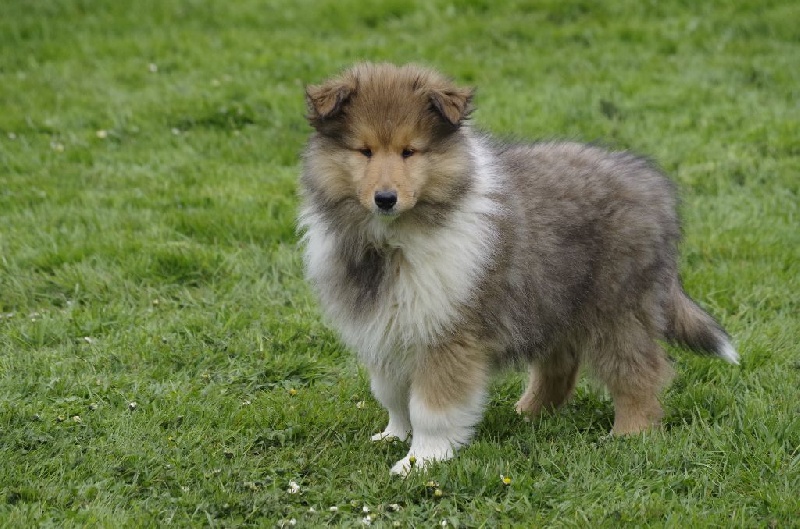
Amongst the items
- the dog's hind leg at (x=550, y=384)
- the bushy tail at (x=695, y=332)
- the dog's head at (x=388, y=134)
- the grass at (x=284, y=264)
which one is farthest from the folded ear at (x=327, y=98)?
the bushy tail at (x=695, y=332)

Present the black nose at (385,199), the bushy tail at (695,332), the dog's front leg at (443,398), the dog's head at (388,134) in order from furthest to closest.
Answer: the bushy tail at (695,332) < the dog's front leg at (443,398) < the dog's head at (388,134) < the black nose at (385,199)

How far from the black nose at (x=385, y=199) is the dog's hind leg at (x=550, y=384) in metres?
1.57

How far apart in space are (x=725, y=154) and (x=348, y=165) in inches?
206

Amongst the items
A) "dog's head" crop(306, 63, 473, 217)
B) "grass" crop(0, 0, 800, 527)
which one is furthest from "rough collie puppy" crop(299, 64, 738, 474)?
"grass" crop(0, 0, 800, 527)

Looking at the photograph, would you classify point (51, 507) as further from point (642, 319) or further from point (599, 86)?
point (599, 86)

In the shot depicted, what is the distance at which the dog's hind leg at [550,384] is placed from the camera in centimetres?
582

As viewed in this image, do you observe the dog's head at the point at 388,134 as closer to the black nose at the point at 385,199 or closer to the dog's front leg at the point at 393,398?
the black nose at the point at 385,199

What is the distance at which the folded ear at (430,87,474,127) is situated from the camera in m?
4.82

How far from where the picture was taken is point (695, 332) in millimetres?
5723

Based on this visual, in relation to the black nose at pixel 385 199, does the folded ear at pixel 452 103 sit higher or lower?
higher

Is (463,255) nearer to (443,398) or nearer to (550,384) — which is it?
(443,398)

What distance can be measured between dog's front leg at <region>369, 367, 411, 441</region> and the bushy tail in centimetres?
146

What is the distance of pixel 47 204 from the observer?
8.12 meters

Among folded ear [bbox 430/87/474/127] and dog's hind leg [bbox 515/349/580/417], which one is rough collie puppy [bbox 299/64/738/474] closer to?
folded ear [bbox 430/87/474/127]
